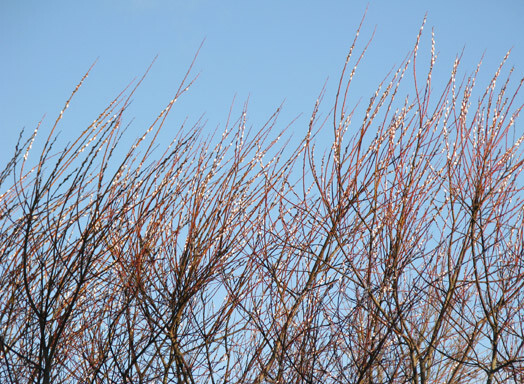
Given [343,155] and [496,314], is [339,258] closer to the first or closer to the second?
[343,155]

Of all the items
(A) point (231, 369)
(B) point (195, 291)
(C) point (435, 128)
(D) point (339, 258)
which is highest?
(C) point (435, 128)

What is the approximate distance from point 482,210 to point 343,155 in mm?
1021

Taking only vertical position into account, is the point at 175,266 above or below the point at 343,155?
below

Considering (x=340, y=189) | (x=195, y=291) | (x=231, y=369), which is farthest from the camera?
(x=231, y=369)

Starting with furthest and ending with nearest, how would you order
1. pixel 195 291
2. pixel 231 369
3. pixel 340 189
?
pixel 231 369 → pixel 340 189 → pixel 195 291

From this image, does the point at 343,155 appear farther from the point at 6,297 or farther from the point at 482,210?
the point at 6,297

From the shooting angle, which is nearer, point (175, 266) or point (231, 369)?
point (175, 266)

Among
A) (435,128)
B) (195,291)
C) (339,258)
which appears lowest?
(195,291)

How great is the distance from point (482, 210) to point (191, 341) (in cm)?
207

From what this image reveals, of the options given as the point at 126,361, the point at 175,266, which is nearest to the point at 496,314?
the point at 175,266

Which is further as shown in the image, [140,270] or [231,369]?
[231,369]

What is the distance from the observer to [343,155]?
3.54 m

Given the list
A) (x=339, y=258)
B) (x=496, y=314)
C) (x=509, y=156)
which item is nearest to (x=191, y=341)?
(x=339, y=258)

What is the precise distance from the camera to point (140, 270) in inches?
138
